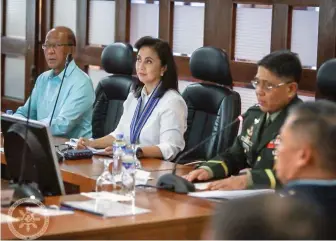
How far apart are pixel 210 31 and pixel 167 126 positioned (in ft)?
4.61

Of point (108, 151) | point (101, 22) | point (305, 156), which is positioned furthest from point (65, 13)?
point (305, 156)

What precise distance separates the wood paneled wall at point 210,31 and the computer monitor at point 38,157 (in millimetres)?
2009

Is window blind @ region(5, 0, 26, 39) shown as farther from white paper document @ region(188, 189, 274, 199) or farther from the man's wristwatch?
white paper document @ region(188, 189, 274, 199)

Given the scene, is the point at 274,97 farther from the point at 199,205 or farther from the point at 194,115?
the point at 194,115

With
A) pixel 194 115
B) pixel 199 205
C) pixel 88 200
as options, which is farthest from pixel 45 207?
pixel 194 115

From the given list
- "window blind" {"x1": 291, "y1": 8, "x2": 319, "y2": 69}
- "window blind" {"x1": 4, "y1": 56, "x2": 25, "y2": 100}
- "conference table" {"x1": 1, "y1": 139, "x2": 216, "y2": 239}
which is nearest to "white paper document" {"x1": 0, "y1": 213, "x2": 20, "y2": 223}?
"conference table" {"x1": 1, "y1": 139, "x2": 216, "y2": 239}

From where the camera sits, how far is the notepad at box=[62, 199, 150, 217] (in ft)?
8.79

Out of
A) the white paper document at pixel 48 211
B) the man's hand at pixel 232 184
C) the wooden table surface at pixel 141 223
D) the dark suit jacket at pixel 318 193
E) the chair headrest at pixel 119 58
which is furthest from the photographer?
the chair headrest at pixel 119 58

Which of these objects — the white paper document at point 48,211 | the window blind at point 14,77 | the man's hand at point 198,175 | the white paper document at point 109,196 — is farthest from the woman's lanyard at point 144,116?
the window blind at point 14,77

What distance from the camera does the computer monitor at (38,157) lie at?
2.96 m

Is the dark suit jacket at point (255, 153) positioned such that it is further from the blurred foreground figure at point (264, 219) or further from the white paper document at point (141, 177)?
the blurred foreground figure at point (264, 219)

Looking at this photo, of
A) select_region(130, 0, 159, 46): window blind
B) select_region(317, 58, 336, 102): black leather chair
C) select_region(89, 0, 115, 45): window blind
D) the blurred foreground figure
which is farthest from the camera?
select_region(89, 0, 115, 45): window blind

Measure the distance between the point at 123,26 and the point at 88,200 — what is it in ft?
11.0

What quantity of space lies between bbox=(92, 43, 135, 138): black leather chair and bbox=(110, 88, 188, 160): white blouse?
2.87ft
